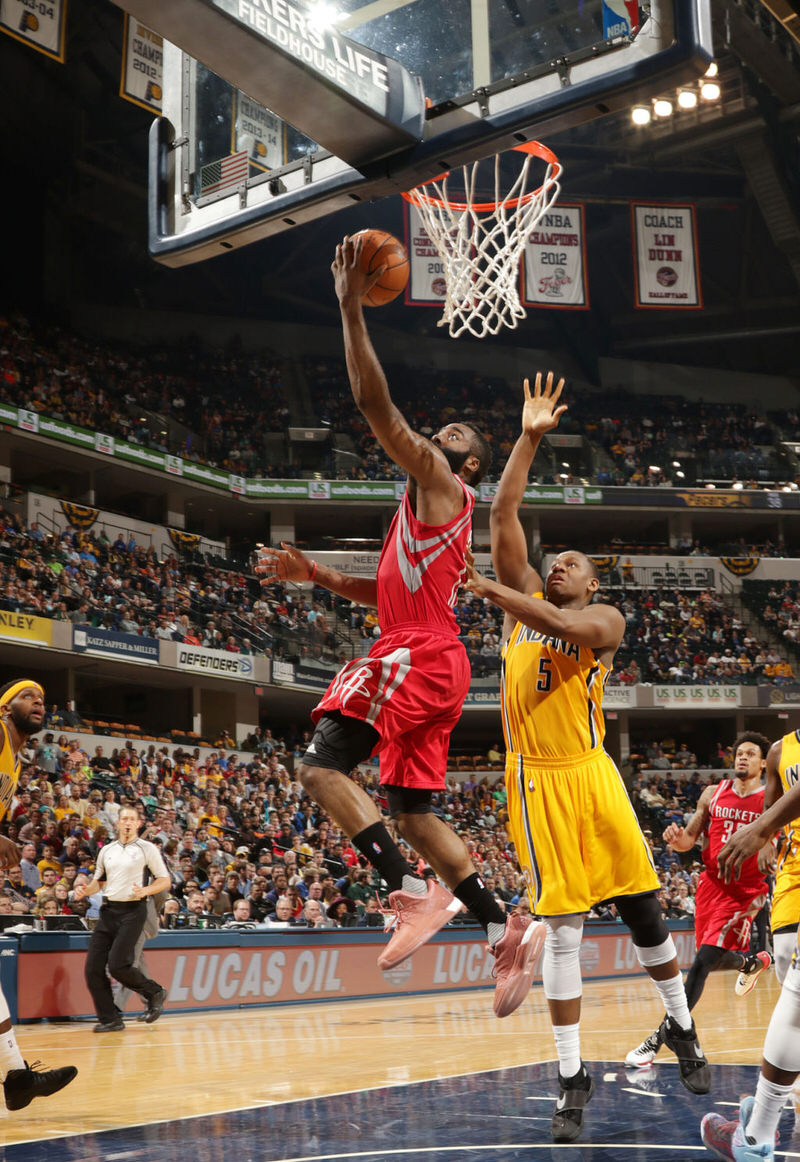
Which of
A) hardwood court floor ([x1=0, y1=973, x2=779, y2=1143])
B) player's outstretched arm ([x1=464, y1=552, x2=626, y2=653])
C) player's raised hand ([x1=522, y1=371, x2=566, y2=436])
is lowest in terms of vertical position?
hardwood court floor ([x1=0, y1=973, x2=779, y2=1143])

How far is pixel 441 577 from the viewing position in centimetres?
471

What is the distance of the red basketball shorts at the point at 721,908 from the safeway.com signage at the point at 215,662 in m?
17.5

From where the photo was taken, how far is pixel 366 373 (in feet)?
13.8

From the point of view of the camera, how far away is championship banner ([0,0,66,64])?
17438 mm

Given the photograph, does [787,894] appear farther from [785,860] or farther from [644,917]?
[644,917]

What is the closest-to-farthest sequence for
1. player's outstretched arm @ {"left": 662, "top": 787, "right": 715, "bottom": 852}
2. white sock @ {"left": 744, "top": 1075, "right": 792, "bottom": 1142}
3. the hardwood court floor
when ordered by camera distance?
white sock @ {"left": 744, "top": 1075, "right": 792, "bottom": 1142} → the hardwood court floor → player's outstretched arm @ {"left": 662, "top": 787, "right": 715, "bottom": 852}

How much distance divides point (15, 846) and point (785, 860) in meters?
3.79

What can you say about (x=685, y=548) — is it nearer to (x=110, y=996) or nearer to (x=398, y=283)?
(x=110, y=996)

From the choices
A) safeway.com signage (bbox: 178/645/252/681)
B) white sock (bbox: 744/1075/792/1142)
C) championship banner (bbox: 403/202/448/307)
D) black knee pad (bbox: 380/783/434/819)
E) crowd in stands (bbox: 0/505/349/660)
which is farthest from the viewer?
championship banner (bbox: 403/202/448/307)

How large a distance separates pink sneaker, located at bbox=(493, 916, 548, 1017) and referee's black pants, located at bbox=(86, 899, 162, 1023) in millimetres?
6088

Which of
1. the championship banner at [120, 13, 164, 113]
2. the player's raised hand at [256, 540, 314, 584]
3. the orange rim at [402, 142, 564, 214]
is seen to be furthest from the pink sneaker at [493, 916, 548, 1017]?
the championship banner at [120, 13, 164, 113]

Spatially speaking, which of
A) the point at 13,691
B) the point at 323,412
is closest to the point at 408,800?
the point at 13,691

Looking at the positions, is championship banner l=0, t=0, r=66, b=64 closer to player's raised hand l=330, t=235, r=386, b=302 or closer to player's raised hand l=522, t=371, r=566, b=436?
player's raised hand l=522, t=371, r=566, b=436

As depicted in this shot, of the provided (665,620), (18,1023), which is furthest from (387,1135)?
(665,620)
